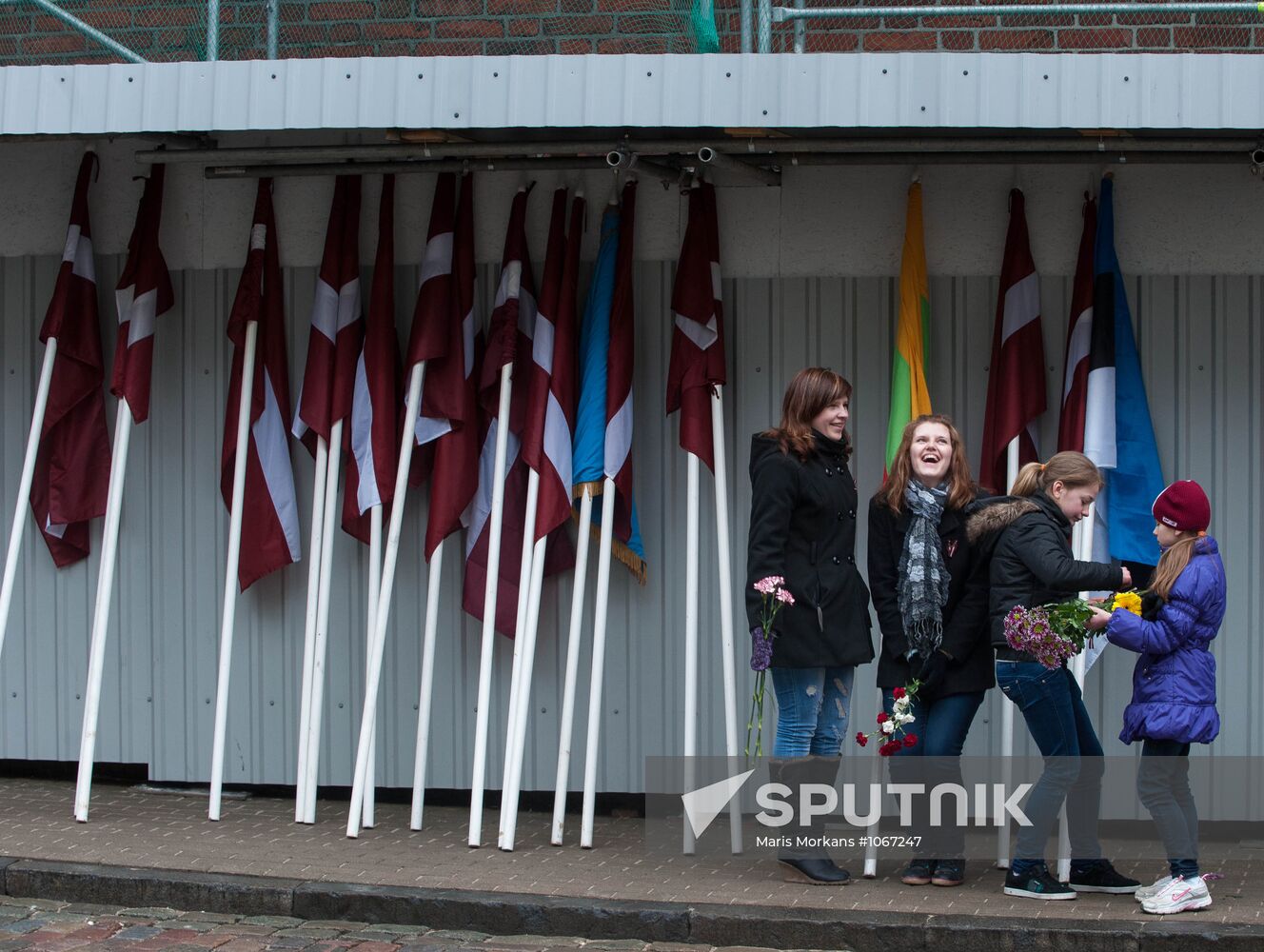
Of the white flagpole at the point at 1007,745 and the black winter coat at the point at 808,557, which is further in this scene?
the white flagpole at the point at 1007,745

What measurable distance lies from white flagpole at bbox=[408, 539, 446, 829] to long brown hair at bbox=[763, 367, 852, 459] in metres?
1.79

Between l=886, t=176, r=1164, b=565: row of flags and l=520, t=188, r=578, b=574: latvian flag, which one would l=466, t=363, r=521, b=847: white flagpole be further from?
l=886, t=176, r=1164, b=565: row of flags

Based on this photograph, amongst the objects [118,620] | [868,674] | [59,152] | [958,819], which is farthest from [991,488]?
[59,152]

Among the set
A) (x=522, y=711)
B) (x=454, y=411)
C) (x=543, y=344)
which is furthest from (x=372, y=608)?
(x=543, y=344)

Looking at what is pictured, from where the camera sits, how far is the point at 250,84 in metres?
6.91

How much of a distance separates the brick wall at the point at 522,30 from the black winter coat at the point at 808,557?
2.34 meters

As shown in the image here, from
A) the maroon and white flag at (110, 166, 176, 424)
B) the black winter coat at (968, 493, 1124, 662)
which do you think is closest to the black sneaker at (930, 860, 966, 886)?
the black winter coat at (968, 493, 1124, 662)

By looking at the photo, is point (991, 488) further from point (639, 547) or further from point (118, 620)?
point (118, 620)

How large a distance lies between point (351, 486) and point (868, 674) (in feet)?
8.21

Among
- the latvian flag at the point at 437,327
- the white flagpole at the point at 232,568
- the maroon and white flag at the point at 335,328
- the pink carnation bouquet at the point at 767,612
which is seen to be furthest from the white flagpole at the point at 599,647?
the white flagpole at the point at 232,568

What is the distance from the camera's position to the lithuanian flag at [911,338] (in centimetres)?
764

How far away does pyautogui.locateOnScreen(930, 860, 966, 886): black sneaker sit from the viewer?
6871 mm

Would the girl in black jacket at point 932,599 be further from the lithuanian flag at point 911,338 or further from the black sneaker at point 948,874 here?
the lithuanian flag at point 911,338

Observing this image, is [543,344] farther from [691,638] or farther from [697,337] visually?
[691,638]
